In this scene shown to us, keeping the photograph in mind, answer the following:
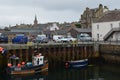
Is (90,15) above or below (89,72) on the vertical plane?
above

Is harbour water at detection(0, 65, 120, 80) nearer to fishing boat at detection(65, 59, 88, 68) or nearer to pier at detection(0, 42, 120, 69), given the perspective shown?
fishing boat at detection(65, 59, 88, 68)

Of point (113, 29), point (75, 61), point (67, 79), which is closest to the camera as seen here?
point (67, 79)

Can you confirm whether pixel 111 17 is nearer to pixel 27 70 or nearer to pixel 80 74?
pixel 80 74

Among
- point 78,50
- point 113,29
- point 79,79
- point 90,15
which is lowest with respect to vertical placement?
point 79,79

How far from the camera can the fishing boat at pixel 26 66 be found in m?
39.1

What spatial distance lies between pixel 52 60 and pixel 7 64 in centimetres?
920

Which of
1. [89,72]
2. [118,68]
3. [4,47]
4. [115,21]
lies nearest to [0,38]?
[4,47]

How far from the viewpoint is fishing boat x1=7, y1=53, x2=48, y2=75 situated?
3912 centimetres

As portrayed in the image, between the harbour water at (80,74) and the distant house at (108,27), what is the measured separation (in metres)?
13.3

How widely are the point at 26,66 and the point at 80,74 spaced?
852cm

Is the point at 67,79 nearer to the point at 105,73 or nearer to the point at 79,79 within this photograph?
the point at 79,79

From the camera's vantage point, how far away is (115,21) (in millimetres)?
62844

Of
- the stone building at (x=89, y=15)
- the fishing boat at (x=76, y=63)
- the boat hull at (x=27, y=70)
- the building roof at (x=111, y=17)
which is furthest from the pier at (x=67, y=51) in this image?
the stone building at (x=89, y=15)

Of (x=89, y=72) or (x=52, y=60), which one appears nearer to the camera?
(x=89, y=72)
